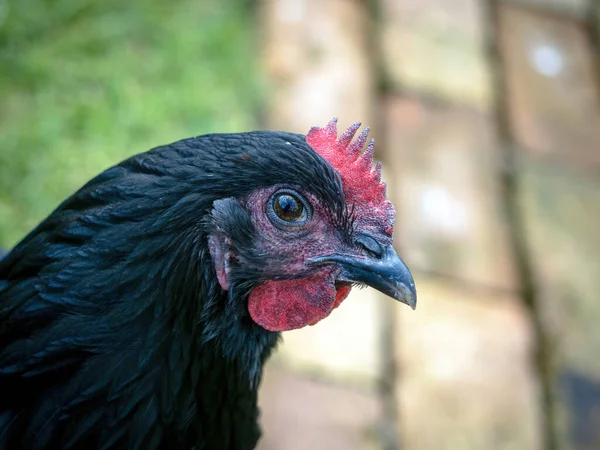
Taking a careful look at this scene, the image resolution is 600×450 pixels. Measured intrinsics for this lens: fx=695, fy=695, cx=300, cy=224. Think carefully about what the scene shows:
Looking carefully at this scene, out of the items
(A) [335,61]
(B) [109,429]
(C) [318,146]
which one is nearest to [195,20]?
(A) [335,61]

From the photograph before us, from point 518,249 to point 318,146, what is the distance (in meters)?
2.63

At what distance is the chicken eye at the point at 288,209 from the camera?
60.1 inches

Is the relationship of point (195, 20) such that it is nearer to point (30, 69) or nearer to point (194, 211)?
point (30, 69)

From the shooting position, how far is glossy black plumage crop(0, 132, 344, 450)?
4.85ft

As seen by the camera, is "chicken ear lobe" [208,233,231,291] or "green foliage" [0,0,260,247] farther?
"green foliage" [0,0,260,247]

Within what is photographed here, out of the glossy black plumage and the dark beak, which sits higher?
the dark beak

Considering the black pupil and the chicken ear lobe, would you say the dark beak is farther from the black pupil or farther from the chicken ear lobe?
the chicken ear lobe

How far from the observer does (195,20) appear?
4430 millimetres

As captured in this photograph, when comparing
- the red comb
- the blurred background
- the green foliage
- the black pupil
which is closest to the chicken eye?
the black pupil

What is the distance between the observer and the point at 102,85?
13.0 feet

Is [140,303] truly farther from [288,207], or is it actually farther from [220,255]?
[288,207]

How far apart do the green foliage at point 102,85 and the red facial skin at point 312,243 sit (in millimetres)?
2054

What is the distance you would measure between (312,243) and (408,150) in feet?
9.02

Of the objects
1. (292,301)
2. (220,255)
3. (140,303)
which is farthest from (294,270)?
(140,303)
